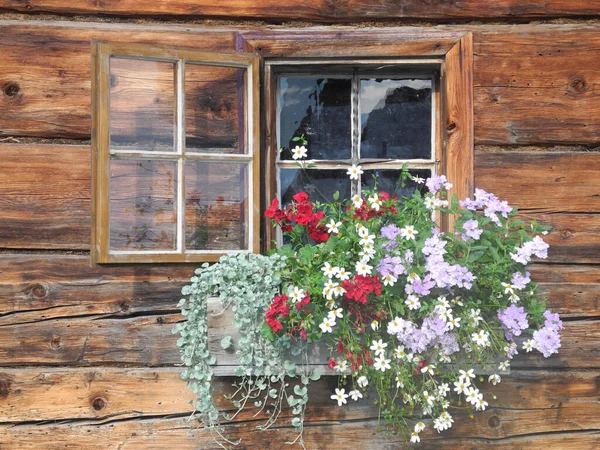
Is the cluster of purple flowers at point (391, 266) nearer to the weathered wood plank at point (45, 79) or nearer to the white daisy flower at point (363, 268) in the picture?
the white daisy flower at point (363, 268)

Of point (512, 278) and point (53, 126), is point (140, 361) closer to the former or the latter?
point (53, 126)

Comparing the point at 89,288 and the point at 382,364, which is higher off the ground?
the point at 89,288

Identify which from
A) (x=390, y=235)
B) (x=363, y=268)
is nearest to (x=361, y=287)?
(x=363, y=268)

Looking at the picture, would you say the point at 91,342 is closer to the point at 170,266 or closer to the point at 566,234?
the point at 170,266

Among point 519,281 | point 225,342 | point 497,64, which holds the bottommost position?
point 225,342

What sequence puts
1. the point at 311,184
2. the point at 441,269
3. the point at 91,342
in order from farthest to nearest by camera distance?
the point at 311,184
the point at 91,342
the point at 441,269

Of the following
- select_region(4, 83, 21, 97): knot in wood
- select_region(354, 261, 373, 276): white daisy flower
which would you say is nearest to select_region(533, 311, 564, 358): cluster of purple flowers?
select_region(354, 261, 373, 276): white daisy flower

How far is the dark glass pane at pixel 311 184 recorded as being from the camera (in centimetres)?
Result: 320

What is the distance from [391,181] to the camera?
322 cm

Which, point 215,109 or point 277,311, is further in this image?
point 215,109

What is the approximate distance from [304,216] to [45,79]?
120 centimetres

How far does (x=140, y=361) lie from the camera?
2.98 meters

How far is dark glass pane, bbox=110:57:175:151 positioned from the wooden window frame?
0.36 meters

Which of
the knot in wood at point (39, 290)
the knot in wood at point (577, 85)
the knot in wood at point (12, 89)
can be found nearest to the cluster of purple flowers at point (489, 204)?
the knot in wood at point (577, 85)
